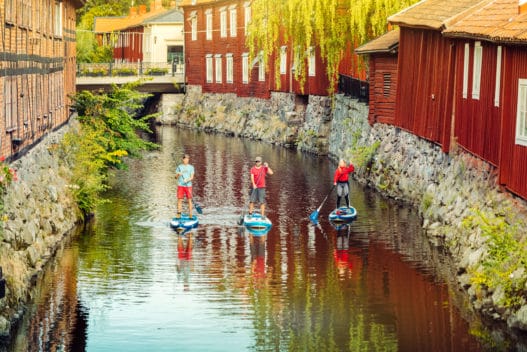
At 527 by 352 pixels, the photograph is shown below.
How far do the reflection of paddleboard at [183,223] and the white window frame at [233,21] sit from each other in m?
44.6

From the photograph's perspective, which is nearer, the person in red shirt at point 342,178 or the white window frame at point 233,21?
the person in red shirt at point 342,178

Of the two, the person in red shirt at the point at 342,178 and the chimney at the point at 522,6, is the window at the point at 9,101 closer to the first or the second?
the person in red shirt at the point at 342,178

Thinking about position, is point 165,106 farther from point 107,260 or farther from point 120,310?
point 120,310

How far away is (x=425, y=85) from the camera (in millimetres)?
35062

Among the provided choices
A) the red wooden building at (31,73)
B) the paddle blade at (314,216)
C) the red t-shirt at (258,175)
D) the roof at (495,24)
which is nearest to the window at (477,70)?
the roof at (495,24)

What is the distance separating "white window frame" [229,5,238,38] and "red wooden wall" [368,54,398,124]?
103ft

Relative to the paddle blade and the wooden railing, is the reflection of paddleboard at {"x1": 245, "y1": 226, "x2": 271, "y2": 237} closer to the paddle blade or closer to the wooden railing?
the paddle blade

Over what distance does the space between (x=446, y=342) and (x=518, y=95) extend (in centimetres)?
619

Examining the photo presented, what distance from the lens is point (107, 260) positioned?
24844mm

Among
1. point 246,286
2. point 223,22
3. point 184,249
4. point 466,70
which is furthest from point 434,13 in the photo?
point 223,22

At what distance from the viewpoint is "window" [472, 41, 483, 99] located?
27542 mm

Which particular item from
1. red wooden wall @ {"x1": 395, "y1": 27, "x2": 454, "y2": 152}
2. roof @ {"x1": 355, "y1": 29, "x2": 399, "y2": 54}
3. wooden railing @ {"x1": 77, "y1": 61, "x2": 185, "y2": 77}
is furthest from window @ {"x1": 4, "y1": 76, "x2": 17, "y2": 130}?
wooden railing @ {"x1": 77, "y1": 61, "x2": 185, "y2": 77}

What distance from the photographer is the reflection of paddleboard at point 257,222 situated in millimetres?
29359

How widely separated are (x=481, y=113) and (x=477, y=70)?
148cm
